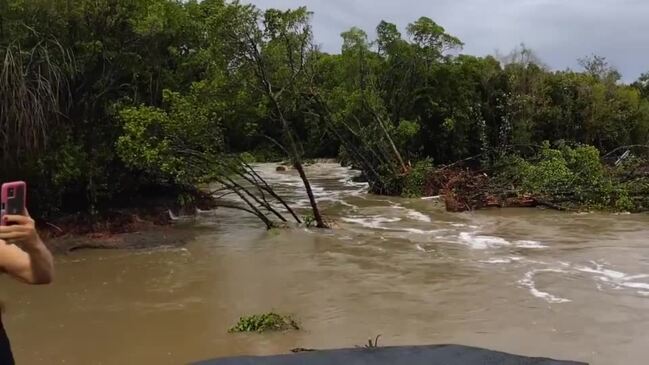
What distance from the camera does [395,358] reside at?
6.12 meters

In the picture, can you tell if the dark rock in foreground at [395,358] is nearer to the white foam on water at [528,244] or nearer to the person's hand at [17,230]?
the person's hand at [17,230]

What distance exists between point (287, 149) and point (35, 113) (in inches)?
238

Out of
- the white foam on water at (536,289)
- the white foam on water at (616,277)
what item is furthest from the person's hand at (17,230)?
the white foam on water at (616,277)

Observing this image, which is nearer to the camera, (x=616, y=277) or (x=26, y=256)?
(x=26, y=256)

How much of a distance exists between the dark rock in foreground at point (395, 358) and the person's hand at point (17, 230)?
3.62 m

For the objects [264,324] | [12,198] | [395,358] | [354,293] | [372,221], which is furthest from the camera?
[372,221]

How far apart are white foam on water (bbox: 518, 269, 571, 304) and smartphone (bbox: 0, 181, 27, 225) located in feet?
24.9

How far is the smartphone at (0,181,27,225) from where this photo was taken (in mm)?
2600

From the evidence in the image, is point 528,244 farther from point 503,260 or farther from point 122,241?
point 122,241

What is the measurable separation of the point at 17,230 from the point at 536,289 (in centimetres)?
820

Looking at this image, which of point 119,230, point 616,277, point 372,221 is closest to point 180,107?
point 119,230

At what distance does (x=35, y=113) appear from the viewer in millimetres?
12086

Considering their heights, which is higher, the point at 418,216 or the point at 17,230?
the point at 17,230

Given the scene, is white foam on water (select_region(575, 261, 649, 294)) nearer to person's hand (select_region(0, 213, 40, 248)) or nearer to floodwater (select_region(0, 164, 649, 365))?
floodwater (select_region(0, 164, 649, 365))
